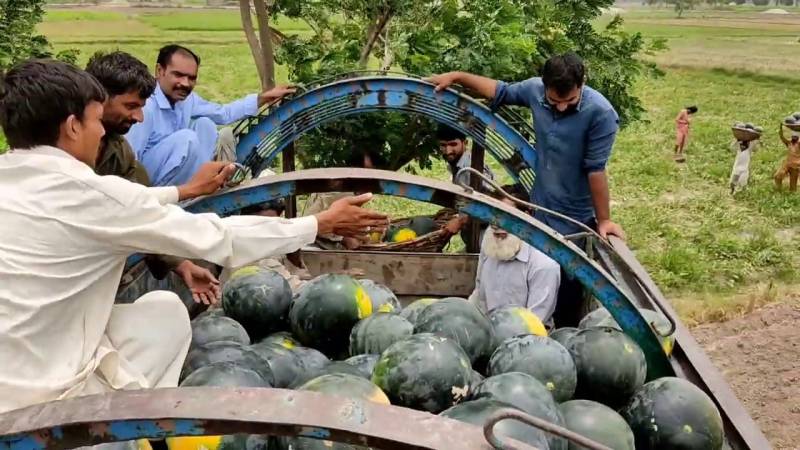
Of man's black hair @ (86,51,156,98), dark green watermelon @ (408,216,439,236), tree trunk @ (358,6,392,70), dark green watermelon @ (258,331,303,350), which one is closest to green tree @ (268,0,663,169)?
tree trunk @ (358,6,392,70)

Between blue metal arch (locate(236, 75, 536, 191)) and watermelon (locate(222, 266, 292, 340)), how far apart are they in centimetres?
132

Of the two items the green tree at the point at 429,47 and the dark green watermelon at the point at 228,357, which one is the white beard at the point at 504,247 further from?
the dark green watermelon at the point at 228,357

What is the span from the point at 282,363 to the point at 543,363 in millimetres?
858

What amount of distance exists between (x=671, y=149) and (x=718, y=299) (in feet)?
24.1

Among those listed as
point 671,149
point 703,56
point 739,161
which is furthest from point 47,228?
point 703,56

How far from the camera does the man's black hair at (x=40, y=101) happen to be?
6.91ft

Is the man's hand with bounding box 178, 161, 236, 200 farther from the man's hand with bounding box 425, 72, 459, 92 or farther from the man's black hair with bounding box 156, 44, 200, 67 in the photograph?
the man's hand with bounding box 425, 72, 459, 92

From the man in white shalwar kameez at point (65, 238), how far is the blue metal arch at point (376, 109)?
200cm

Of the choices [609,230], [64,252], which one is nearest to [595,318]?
[609,230]

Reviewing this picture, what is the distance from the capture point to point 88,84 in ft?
7.09

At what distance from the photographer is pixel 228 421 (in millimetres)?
1561

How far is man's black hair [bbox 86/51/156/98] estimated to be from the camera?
3090 millimetres

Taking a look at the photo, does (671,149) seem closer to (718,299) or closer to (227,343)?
(718,299)

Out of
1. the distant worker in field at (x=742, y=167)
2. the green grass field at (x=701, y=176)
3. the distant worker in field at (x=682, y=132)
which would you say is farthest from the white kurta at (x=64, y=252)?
the distant worker in field at (x=682, y=132)
